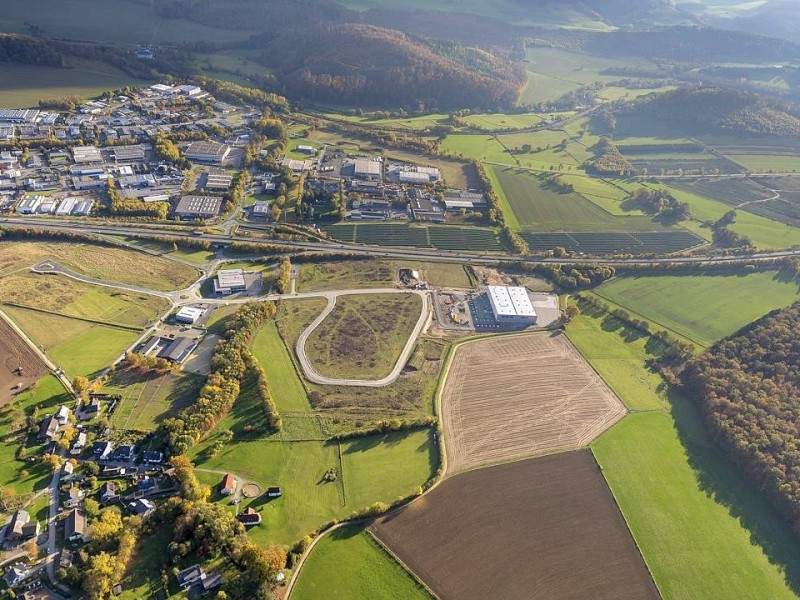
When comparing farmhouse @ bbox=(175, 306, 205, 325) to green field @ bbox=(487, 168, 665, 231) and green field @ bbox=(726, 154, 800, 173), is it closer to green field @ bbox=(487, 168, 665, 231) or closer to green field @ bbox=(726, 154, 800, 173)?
green field @ bbox=(487, 168, 665, 231)

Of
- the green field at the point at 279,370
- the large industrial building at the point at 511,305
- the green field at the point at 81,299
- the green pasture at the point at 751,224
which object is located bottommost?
the green field at the point at 279,370

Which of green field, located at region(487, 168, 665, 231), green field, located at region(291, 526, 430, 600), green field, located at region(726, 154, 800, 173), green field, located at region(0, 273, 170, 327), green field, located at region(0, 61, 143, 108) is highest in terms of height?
green field, located at region(726, 154, 800, 173)

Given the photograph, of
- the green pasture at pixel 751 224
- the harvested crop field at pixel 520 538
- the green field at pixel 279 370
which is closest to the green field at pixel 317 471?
the harvested crop field at pixel 520 538

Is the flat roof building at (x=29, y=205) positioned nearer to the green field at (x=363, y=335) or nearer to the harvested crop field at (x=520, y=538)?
the green field at (x=363, y=335)

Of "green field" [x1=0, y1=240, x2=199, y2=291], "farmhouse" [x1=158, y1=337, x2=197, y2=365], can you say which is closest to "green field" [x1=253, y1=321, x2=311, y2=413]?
"farmhouse" [x1=158, y1=337, x2=197, y2=365]

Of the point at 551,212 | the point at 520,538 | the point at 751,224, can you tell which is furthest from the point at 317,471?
the point at 751,224

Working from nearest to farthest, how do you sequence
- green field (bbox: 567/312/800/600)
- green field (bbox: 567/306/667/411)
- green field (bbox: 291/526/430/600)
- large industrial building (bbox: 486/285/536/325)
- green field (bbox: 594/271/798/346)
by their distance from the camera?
green field (bbox: 291/526/430/600), green field (bbox: 567/312/800/600), green field (bbox: 567/306/667/411), large industrial building (bbox: 486/285/536/325), green field (bbox: 594/271/798/346)
